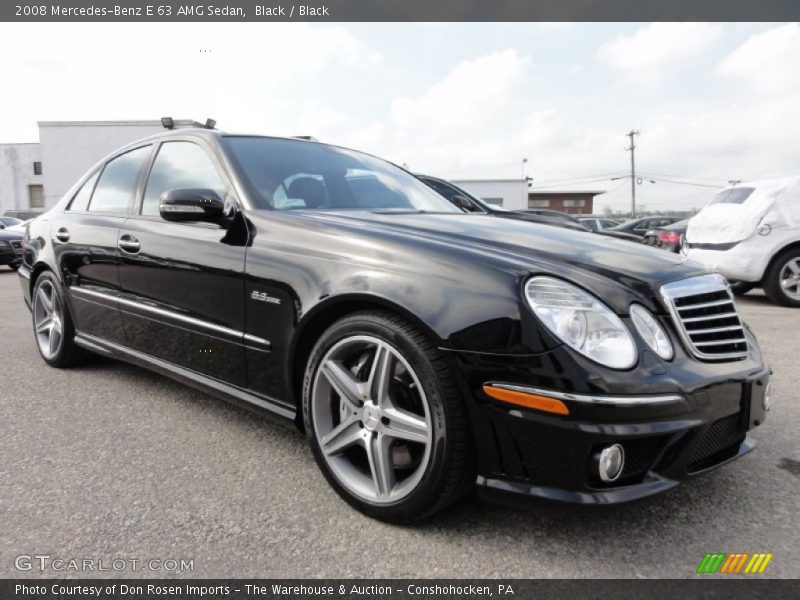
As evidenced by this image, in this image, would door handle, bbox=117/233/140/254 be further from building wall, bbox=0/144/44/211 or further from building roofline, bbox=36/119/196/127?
building wall, bbox=0/144/44/211

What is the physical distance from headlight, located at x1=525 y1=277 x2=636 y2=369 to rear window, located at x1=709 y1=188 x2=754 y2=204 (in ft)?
22.4

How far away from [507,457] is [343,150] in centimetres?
227

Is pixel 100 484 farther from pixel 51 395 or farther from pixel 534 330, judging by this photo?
pixel 534 330

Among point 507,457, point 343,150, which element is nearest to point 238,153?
point 343,150

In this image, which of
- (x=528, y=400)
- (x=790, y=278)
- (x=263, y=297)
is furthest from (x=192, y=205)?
(x=790, y=278)

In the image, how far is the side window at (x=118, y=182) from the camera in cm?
341

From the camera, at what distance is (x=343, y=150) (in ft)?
11.3

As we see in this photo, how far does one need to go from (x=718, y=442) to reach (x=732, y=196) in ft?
22.5

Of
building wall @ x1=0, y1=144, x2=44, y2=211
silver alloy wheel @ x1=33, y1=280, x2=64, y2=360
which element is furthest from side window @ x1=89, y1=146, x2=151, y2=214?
building wall @ x1=0, y1=144, x2=44, y2=211

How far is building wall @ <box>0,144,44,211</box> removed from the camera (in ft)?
150

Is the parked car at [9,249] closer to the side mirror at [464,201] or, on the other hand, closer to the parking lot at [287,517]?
the side mirror at [464,201]

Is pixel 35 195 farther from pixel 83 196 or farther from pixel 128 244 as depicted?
pixel 128 244

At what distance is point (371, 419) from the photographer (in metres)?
2.06

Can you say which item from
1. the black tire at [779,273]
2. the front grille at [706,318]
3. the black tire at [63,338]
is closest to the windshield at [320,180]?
the front grille at [706,318]
